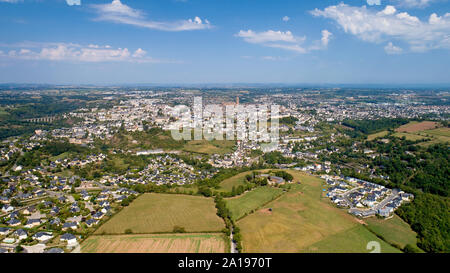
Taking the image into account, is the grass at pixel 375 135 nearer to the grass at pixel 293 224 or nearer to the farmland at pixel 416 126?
the farmland at pixel 416 126

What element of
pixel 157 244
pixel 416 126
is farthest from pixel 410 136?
pixel 157 244

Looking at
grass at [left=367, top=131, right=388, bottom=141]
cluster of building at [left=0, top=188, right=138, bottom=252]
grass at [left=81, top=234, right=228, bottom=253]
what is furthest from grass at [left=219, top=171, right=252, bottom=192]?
grass at [left=367, top=131, right=388, bottom=141]

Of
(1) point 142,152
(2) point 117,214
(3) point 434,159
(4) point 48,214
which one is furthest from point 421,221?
(1) point 142,152

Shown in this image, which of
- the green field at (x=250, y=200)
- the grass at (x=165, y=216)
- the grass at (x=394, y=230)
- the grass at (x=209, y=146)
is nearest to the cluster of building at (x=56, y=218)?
the grass at (x=165, y=216)

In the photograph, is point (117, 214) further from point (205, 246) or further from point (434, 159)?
point (434, 159)

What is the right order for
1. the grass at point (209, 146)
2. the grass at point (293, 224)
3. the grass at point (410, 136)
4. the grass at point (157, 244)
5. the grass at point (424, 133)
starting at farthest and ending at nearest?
the grass at point (410, 136)
the grass at point (209, 146)
the grass at point (424, 133)
the grass at point (293, 224)
the grass at point (157, 244)
